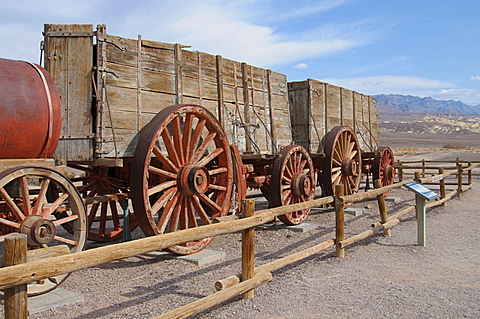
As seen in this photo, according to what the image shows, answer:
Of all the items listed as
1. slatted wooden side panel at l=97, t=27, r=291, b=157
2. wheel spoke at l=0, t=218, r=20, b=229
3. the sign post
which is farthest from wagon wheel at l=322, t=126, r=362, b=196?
wheel spoke at l=0, t=218, r=20, b=229

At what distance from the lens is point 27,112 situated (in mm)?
4211

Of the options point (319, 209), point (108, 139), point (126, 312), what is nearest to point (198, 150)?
point (108, 139)

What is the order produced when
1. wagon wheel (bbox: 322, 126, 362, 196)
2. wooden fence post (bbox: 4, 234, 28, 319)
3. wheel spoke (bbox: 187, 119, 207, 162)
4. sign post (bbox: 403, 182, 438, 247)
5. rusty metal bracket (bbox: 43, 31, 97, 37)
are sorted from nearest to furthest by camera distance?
1. wooden fence post (bbox: 4, 234, 28, 319)
2. rusty metal bracket (bbox: 43, 31, 97, 37)
3. wheel spoke (bbox: 187, 119, 207, 162)
4. sign post (bbox: 403, 182, 438, 247)
5. wagon wheel (bbox: 322, 126, 362, 196)

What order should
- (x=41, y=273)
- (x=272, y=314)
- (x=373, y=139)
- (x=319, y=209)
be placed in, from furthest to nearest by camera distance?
(x=373, y=139), (x=319, y=209), (x=272, y=314), (x=41, y=273)

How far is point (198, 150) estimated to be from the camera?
235 inches

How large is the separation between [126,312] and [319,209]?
7069 millimetres

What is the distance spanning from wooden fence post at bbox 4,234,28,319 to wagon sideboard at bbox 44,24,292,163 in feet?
8.94

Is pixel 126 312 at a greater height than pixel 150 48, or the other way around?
pixel 150 48

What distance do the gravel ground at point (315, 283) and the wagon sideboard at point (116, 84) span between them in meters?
1.55

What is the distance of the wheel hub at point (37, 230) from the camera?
402 centimetres

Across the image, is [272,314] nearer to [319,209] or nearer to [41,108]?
[41,108]

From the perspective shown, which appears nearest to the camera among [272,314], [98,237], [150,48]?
[272,314]

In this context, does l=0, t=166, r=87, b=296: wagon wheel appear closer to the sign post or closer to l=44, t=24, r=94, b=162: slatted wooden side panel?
l=44, t=24, r=94, b=162: slatted wooden side panel

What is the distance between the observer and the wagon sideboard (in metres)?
5.11
